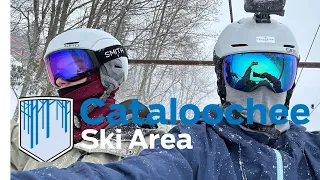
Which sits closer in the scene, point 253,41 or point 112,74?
point 253,41

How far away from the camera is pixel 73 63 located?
54.4 inches

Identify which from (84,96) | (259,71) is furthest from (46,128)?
(259,71)

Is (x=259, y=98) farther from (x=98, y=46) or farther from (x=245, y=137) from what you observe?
(x=98, y=46)

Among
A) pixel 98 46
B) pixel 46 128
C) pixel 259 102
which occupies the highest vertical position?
pixel 98 46

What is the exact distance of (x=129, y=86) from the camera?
12.3 ft

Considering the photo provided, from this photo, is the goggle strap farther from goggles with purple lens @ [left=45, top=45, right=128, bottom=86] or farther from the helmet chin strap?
the helmet chin strap

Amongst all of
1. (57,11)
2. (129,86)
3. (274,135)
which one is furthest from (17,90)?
(129,86)

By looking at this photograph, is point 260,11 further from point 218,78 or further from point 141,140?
point 141,140

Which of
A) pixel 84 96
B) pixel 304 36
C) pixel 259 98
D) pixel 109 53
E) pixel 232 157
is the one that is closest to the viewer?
pixel 232 157

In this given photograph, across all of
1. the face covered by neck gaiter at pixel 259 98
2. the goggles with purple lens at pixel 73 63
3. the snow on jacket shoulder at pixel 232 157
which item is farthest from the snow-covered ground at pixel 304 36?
the snow on jacket shoulder at pixel 232 157

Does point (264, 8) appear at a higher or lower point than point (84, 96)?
higher

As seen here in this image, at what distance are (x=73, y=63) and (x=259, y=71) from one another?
606mm

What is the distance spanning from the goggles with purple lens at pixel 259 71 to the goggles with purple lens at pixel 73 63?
1.65 feet
